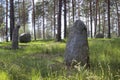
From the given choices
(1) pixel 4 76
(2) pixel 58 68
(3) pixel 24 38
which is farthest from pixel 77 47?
(3) pixel 24 38

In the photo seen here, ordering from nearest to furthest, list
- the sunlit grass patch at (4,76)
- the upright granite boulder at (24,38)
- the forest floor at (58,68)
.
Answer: the forest floor at (58,68) → the sunlit grass patch at (4,76) → the upright granite boulder at (24,38)

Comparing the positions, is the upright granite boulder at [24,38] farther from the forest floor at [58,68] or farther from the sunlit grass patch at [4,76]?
the sunlit grass patch at [4,76]

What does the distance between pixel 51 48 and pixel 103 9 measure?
43.3 metres

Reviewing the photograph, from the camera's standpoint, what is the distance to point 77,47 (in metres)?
10.5

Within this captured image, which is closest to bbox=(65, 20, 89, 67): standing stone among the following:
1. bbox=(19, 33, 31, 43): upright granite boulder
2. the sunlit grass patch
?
the sunlit grass patch

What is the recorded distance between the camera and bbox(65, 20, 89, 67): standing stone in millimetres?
10203

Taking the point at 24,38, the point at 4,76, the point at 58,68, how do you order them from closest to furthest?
the point at 4,76 → the point at 58,68 → the point at 24,38

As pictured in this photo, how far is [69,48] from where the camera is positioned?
423 inches

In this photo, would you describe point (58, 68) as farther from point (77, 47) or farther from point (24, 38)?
point (24, 38)

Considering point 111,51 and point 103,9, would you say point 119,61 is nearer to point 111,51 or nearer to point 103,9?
point 111,51

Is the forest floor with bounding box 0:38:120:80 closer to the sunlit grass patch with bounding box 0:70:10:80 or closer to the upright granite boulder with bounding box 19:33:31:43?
the sunlit grass patch with bounding box 0:70:10:80

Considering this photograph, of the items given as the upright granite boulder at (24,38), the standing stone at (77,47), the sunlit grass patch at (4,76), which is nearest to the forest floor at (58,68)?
the sunlit grass patch at (4,76)

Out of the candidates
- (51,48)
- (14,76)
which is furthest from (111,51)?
(14,76)

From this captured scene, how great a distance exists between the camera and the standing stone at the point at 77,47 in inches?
402
